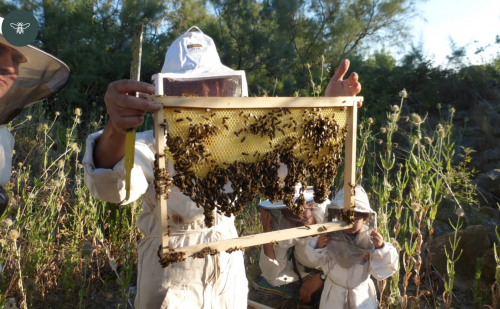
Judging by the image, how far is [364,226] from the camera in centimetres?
290

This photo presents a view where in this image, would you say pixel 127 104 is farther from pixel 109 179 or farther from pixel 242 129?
pixel 242 129

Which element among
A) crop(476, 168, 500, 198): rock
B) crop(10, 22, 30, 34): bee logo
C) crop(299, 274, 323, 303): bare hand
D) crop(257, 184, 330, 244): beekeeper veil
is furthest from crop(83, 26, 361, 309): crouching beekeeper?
crop(476, 168, 500, 198): rock

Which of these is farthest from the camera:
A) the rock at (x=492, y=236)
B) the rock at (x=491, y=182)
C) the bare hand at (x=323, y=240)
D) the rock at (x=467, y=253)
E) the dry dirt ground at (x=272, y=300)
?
the rock at (x=491, y=182)

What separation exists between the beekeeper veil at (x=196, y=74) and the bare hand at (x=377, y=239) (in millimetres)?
1517

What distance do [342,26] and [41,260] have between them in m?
9.66

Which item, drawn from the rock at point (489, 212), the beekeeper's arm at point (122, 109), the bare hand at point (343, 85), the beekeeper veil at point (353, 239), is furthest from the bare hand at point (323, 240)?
the rock at point (489, 212)

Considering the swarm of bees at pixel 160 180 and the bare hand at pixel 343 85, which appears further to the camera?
the bare hand at pixel 343 85

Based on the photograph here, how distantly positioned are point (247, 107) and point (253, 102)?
0.13 feet

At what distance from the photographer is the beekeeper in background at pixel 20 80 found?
2.01 meters

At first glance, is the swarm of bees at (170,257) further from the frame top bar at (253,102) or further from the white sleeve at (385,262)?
the white sleeve at (385,262)

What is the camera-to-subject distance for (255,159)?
1972mm

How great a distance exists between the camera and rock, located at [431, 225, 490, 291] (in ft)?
13.2

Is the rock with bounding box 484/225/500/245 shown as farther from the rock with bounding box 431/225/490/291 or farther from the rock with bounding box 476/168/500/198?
the rock with bounding box 476/168/500/198

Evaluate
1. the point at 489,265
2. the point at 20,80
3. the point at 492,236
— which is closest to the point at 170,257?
the point at 20,80
